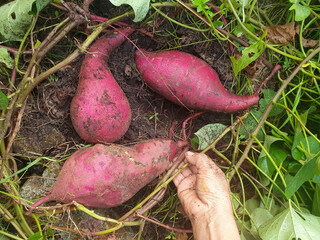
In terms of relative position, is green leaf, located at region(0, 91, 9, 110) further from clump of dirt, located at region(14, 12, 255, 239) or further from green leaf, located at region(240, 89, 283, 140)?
green leaf, located at region(240, 89, 283, 140)

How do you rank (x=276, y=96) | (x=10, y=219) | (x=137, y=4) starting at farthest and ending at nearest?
(x=276, y=96), (x=10, y=219), (x=137, y=4)

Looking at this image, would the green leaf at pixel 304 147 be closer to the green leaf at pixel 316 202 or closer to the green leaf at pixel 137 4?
the green leaf at pixel 316 202

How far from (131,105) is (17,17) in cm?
53

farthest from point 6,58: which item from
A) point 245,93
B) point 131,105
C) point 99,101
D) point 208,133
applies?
point 245,93

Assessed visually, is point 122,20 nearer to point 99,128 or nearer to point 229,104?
point 99,128

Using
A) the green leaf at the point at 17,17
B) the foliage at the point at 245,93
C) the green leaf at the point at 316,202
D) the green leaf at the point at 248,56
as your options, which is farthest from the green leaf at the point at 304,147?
the green leaf at the point at 17,17

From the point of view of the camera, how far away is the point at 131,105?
1241 mm

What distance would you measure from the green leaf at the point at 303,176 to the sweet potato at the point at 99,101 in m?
0.65

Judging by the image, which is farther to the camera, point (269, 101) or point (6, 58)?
point (269, 101)

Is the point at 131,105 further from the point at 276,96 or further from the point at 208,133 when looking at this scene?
the point at 276,96

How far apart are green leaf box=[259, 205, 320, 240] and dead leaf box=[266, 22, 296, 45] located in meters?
0.67

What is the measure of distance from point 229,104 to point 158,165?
14.8 inches

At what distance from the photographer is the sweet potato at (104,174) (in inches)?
40.6

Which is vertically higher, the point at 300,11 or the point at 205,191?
the point at 300,11
